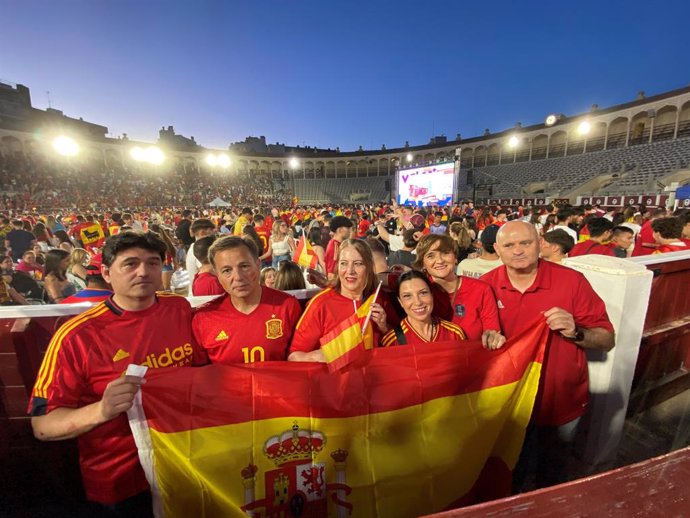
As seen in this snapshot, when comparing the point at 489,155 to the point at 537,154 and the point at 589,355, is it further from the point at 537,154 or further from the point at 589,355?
the point at 589,355

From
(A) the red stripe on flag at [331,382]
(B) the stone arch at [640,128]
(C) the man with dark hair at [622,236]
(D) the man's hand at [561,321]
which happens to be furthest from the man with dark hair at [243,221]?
(B) the stone arch at [640,128]

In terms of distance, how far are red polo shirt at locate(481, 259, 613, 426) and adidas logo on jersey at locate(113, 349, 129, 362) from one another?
8.85ft

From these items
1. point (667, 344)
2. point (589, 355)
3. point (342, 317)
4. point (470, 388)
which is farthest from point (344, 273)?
point (667, 344)

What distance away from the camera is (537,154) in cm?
4519

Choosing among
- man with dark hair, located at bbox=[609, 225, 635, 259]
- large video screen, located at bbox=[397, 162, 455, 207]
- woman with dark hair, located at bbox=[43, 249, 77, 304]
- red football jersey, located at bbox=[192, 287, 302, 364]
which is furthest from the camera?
large video screen, located at bbox=[397, 162, 455, 207]

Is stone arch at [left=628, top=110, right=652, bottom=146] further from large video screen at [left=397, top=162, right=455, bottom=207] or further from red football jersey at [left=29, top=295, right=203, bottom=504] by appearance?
red football jersey at [left=29, top=295, right=203, bottom=504]

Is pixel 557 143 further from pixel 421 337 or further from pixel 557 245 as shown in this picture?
pixel 421 337

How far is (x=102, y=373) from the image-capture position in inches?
70.6

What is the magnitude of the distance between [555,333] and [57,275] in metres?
6.32

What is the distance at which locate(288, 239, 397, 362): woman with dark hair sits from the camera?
7.32 ft

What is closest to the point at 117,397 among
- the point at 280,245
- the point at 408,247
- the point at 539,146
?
the point at 408,247

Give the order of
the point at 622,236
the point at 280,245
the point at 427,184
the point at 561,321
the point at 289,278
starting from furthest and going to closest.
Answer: the point at 427,184
the point at 280,245
the point at 622,236
the point at 289,278
the point at 561,321

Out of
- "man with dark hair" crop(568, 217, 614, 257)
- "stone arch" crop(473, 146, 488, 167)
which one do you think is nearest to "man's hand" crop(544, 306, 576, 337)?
"man with dark hair" crop(568, 217, 614, 257)

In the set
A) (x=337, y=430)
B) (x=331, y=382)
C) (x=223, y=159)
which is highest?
(x=223, y=159)
